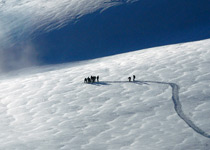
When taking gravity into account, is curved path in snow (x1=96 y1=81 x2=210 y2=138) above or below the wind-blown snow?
below

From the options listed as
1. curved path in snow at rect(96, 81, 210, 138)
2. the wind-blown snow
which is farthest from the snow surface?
the wind-blown snow

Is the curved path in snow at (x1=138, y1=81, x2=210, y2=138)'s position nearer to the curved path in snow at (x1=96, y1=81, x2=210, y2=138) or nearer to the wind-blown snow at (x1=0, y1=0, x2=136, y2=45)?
the curved path in snow at (x1=96, y1=81, x2=210, y2=138)

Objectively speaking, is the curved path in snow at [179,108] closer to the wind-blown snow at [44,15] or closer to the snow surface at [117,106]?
the snow surface at [117,106]

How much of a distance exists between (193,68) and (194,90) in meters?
2.98

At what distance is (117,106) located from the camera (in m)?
14.2

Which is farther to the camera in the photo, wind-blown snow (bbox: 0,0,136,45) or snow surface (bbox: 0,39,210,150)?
wind-blown snow (bbox: 0,0,136,45)

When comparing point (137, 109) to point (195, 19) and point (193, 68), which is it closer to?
point (193, 68)

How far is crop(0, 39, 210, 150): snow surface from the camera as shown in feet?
36.9

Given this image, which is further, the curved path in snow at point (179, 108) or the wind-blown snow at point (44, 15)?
the wind-blown snow at point (44, 15)

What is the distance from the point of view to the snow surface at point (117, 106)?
36.9 ft

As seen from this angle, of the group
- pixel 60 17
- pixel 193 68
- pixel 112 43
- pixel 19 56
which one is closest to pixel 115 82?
pixel 193 68

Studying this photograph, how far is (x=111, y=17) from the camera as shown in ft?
93.4

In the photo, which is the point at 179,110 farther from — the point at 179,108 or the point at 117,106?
the point at 117,106

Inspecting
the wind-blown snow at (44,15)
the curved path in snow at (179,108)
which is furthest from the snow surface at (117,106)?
the wind-blown snow at (44,15)
